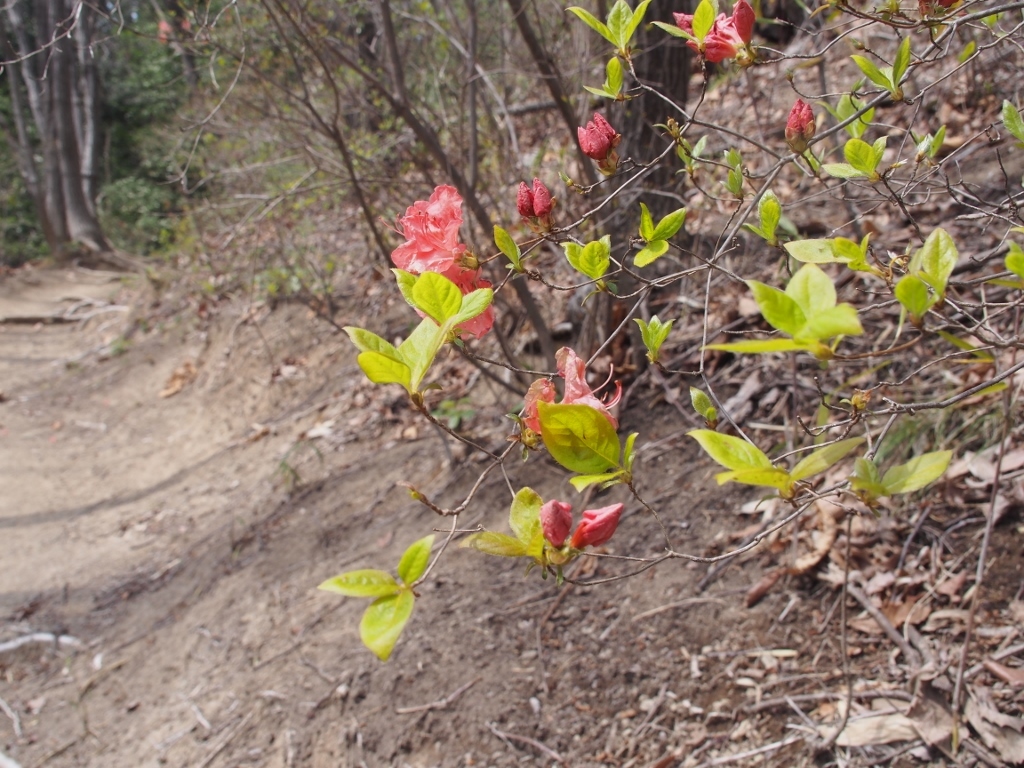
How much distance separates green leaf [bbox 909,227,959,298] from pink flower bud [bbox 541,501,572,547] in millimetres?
431

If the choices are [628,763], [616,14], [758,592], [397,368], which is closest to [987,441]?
[758,592]

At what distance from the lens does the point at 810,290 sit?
65 centimetres

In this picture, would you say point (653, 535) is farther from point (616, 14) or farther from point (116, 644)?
point (116, 644)

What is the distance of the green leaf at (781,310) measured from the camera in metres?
0.64

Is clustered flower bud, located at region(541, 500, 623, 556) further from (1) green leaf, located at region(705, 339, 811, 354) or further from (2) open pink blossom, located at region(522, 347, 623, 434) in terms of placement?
(1) green leaf, located at region(705, 339, 811, 354)

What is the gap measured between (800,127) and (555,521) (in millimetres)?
614

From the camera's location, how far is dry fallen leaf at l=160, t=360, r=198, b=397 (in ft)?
20.5

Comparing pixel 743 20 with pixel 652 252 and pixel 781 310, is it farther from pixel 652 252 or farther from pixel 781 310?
pixel 781 310

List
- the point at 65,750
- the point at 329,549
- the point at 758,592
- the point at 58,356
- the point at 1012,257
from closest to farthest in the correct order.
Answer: the point at 1012,257
the point at 758,592
the point at 65,750
the point at 329,549
the point at 58,356

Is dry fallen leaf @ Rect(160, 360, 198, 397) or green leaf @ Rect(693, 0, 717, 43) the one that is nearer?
green leaf @ Rect(693, 0, 717, 43)

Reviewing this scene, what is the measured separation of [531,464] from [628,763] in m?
1.27

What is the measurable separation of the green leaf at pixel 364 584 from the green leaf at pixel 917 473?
538mm

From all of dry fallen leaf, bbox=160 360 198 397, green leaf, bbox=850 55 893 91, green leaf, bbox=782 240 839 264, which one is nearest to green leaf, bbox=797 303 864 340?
green leaf, bbox=782 240 839 264

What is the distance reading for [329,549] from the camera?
10.5 feet
